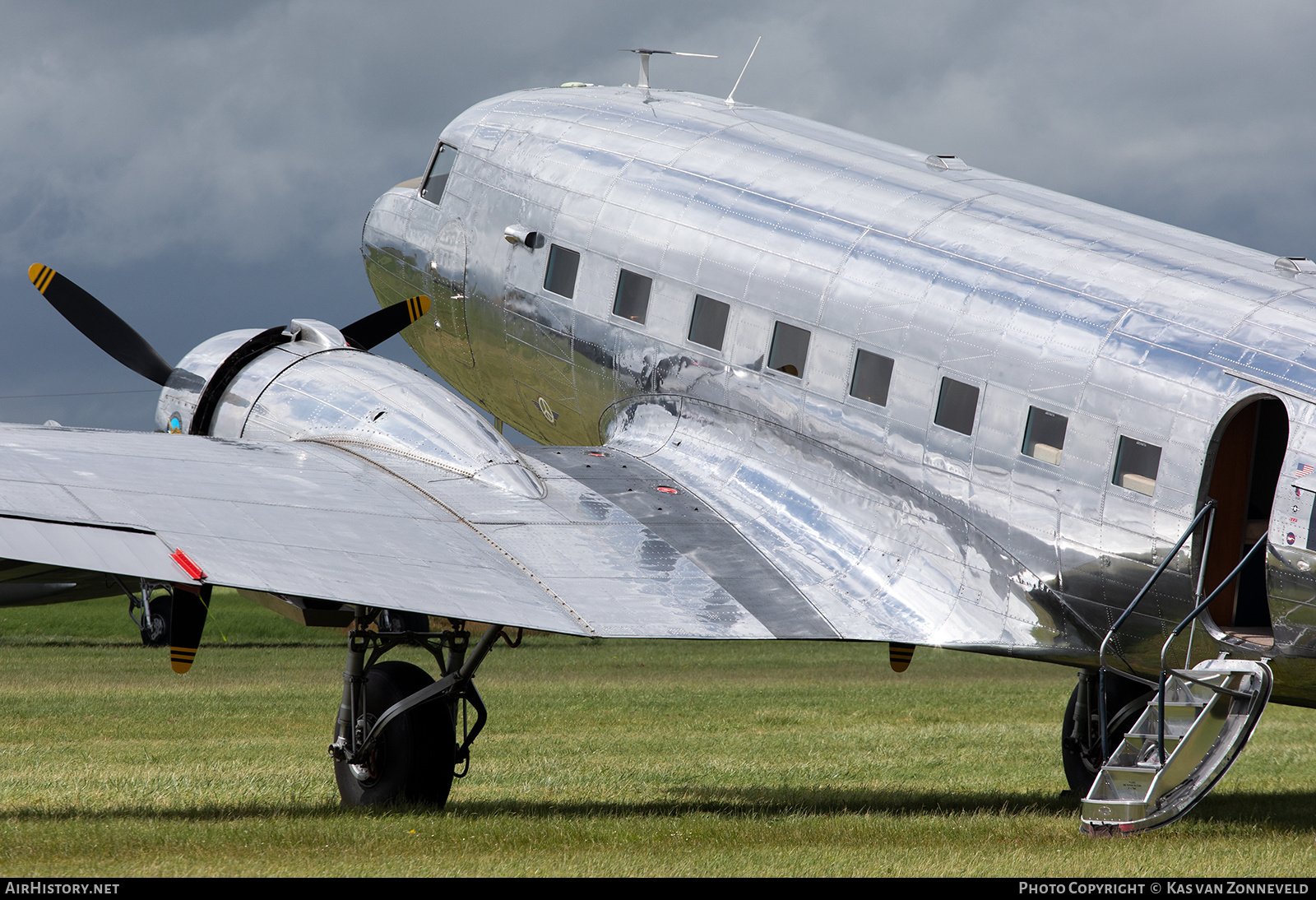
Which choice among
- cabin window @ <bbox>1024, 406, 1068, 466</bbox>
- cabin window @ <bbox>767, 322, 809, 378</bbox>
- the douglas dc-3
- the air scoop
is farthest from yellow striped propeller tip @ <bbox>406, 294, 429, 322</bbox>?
cabin window @ <bbox>1024, 406, 1068, 466</bbox>

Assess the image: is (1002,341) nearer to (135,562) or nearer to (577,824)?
(577,824)

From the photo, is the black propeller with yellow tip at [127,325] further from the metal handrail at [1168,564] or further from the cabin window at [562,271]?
the metal handrail at [1168,564]

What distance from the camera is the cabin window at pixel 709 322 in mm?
12117

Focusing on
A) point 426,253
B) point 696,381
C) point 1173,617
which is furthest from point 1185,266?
point 426,253

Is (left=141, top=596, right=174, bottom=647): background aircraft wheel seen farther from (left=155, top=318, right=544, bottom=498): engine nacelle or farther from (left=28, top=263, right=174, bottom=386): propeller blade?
(left=155, top=318, right=544, bottom=498): engine nacelle

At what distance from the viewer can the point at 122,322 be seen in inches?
556

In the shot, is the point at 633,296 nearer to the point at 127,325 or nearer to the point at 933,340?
the point at 933,340

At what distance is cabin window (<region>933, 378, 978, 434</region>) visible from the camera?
408 inches

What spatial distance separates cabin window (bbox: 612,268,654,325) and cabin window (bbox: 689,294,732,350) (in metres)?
0.61

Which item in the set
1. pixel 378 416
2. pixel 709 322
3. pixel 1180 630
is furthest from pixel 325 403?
pixel 1180 630

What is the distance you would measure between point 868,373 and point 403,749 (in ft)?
14.7

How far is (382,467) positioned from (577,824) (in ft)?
10.00

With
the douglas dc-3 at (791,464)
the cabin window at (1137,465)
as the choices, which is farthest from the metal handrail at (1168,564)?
the cabin window at (1137,465)

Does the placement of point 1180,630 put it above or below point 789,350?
below
